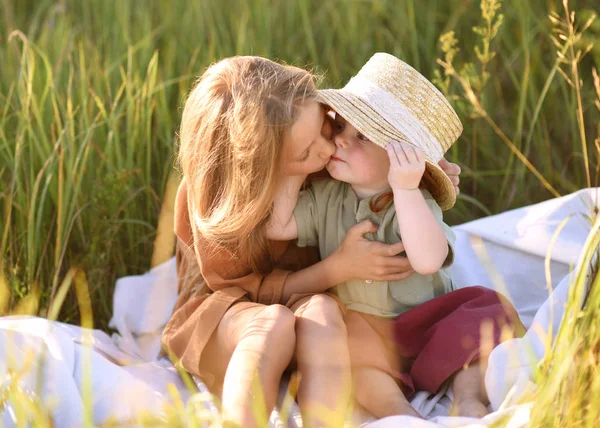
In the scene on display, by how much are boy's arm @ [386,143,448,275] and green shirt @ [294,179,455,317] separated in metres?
0.12

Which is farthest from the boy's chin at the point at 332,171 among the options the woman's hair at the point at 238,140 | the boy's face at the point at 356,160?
the woman's hair at the point at 238,140

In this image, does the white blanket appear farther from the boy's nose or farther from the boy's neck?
the boy's nose

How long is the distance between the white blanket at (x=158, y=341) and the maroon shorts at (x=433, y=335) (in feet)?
0.19

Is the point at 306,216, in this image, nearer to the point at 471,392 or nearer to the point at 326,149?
the point at 326,149

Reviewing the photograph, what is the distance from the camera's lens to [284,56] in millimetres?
2924

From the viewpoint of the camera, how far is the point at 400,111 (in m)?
1.84

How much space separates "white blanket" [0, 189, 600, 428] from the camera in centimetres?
155

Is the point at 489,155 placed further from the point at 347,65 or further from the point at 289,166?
the point at 289,166

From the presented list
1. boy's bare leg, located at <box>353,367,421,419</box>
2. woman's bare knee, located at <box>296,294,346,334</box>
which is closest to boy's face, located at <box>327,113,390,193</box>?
woman's bare knee, located at <box>296,294,346,334</box>

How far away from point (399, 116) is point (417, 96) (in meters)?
0.08

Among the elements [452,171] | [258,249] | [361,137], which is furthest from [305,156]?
[452,171]

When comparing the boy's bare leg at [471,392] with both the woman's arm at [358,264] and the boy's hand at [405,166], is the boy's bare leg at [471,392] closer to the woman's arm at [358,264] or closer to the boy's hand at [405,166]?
the woman's arm at [358,264]

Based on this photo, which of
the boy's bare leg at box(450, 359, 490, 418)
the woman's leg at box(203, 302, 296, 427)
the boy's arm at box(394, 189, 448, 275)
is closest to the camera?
the woman's leg at box(203, 302, 296, 427)

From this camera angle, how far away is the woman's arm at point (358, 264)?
1.85 m
